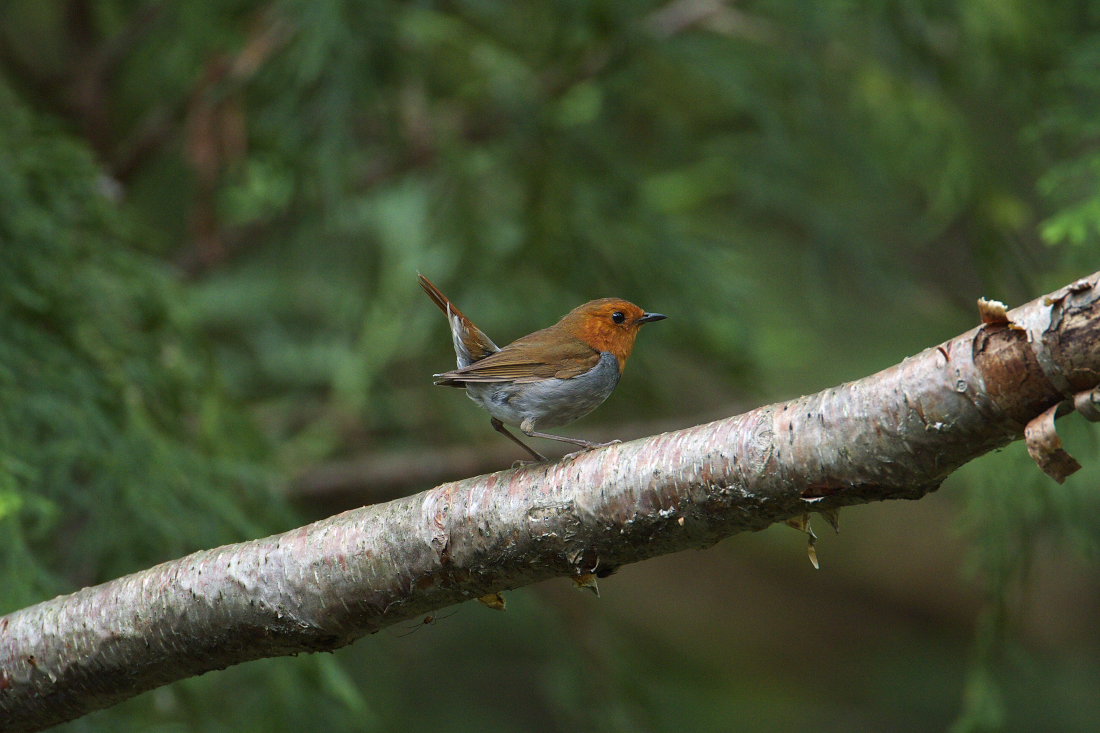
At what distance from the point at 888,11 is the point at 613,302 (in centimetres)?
165

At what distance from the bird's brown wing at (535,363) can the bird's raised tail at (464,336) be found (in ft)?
0.60

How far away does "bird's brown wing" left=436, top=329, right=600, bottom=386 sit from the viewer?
3.03m

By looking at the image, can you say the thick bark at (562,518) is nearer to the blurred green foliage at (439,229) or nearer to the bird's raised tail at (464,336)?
the blurred green foliage at (439,229)

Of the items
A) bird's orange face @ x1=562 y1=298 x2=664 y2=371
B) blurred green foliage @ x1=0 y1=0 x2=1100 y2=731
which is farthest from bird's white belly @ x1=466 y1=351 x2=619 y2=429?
blurred green foliage @ x1=0 y1=0 x2=1100 y2=731

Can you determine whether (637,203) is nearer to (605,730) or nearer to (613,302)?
(613,302)

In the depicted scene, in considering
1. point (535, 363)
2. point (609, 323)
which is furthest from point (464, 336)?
point (609, 323)

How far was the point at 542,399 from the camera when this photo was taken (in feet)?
9.96

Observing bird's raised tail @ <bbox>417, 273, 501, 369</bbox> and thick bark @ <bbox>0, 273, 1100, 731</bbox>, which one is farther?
bird's raised tail @ <bbox>417, 273, 501, 369</bbox>

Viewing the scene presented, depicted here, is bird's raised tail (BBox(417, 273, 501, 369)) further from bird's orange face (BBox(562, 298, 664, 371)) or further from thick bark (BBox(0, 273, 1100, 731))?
thick bark (BBox(0, 273, 1100, 731))

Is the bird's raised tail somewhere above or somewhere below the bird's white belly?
above

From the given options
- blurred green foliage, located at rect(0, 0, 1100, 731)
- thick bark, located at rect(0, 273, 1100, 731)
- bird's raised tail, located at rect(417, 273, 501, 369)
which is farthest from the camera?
bird's raised tail, located at rect(417, 273, 501, 369)

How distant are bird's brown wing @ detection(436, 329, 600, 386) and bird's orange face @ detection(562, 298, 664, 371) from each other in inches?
4.9

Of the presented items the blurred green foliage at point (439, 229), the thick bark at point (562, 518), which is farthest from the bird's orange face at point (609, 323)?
the thick bark at point (562, 518)

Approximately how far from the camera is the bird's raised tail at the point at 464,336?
3256mm
